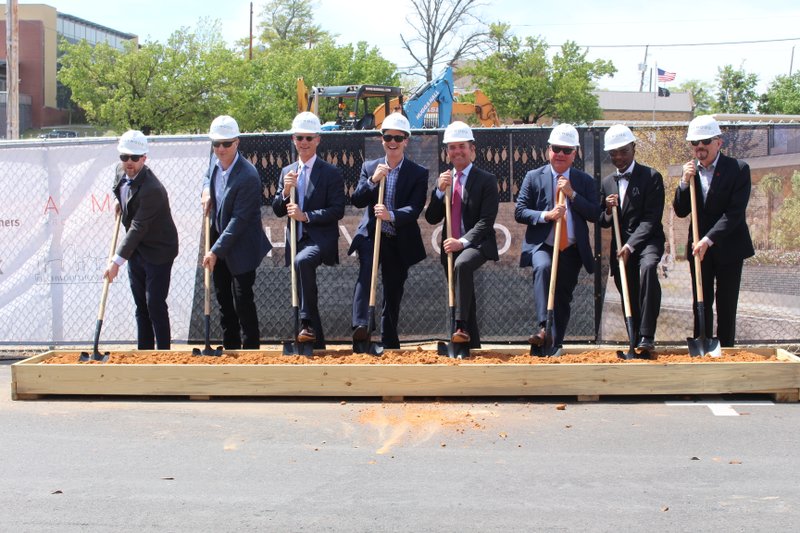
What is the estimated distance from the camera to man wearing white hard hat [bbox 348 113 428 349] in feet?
27.0

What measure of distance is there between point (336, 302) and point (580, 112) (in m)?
42.3

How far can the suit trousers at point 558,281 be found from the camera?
7.96 meters

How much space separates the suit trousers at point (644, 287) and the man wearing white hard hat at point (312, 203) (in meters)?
2.46

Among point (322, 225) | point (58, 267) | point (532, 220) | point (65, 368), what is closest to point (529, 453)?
point (532, 220)

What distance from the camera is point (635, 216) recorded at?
26.6 feet

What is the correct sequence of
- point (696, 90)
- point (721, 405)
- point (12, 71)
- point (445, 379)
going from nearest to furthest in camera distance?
point (721, 405) < point (445, 379) < point (12, 71) < point (696, 90)

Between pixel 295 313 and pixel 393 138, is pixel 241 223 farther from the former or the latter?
pixel 393 138

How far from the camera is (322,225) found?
840 centimetres

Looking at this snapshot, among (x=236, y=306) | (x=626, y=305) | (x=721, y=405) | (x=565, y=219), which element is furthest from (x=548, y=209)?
(x=236, y=306)

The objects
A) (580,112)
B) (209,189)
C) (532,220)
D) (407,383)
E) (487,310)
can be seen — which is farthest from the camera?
(580,112)

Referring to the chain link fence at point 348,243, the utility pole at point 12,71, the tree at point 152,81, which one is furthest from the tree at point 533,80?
the chain link fence at point 348,243

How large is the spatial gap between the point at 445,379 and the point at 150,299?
116 inches

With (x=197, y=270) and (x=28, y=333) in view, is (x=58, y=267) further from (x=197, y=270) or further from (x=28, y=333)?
(x=197, y=270)

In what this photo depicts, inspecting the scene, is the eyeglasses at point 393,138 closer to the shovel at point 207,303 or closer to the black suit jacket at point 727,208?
the shovel at point 207,303
